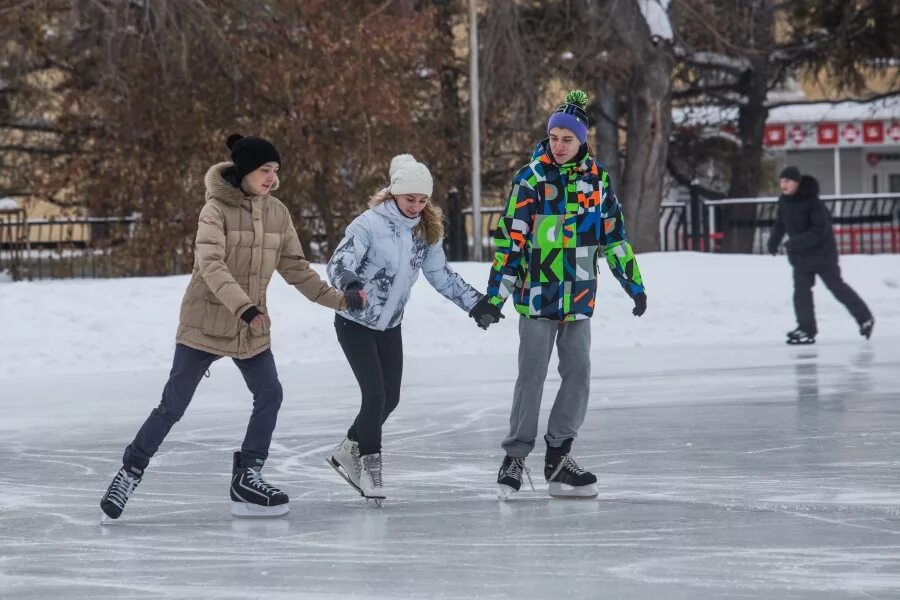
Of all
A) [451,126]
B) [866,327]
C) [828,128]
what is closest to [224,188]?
[866,327]

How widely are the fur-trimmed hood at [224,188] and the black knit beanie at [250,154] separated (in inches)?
1.6

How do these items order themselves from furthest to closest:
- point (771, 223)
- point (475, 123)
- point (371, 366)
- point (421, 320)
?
1. point (771, 223)
2. point (475, 123)
3. point (421, 320)
4. point (371, 366)

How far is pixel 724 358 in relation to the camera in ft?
42.5

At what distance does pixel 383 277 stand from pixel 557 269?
2.15 feet

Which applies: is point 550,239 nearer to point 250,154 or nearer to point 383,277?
point 383,277

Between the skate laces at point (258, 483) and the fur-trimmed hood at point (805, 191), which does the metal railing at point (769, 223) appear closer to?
the fur-trimmed hood at point (805, 191)

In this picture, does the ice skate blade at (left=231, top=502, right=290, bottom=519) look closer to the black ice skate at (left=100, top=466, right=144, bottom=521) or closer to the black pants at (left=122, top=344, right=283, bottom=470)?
the black pants at (left=122, top=344, right=283, bottom=470)

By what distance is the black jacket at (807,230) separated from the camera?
45.0ft

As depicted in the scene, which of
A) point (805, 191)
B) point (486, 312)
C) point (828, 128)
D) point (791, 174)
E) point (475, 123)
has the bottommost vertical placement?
point (486, 312)

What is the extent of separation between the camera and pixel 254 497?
6.21m

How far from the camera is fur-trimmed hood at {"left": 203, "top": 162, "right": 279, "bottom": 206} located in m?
6.14

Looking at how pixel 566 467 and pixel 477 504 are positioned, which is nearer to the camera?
pixel 477 504

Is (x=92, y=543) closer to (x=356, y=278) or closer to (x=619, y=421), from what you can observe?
(x=356, y=278)

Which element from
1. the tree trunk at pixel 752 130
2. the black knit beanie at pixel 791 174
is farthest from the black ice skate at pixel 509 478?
the tree trunk at pixel 752 130
